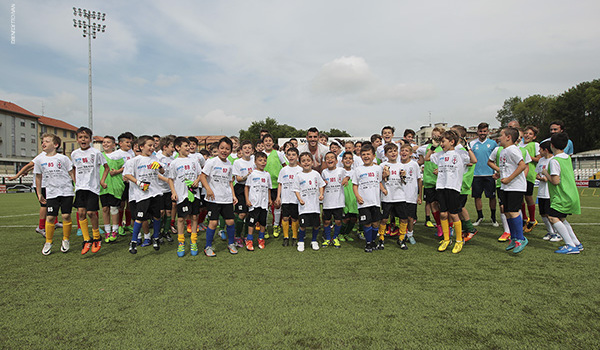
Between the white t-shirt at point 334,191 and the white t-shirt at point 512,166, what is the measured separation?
265 centimetres

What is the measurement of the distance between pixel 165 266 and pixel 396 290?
126 inches

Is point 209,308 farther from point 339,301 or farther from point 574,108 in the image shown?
point 574,108

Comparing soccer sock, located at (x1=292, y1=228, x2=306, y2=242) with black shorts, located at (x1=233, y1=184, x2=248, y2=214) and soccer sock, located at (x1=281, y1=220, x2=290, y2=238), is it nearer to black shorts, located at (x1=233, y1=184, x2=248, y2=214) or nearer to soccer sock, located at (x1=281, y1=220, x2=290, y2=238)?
soccer sock, located at (x1=281, y1=220, x2=290, y2=238)

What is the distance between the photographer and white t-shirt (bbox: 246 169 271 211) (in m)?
5.55

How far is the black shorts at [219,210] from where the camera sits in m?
5.09

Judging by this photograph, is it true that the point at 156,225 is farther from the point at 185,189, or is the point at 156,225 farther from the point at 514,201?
the point at 514,201

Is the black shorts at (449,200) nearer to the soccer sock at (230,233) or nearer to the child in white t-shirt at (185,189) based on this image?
the soccer sock at (230,233)

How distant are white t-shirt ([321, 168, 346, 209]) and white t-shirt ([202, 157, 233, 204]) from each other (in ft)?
5.67

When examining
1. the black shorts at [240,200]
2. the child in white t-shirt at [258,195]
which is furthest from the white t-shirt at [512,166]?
the black shorts at [240,200]

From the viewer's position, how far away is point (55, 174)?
5145mm

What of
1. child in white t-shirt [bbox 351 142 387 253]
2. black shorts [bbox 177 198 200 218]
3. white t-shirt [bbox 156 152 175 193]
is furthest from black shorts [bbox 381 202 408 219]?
white t-shirt [bbox 156 152 175 193]

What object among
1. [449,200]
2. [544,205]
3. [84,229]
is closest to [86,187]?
[84,229]

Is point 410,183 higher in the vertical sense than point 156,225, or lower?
higher

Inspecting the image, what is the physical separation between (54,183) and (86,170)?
1.67ft
